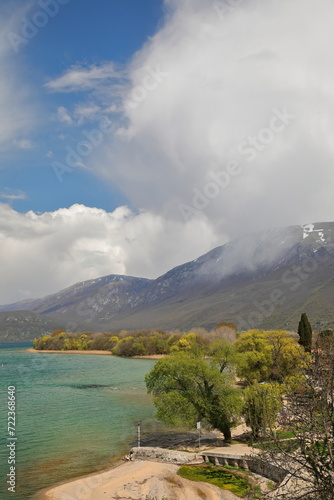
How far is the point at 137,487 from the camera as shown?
96.6ft

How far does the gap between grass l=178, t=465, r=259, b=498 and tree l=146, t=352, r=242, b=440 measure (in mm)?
5337

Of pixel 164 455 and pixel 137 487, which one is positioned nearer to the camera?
pixel 137 487

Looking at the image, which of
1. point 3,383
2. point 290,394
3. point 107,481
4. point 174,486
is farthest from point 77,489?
→ point 3,383

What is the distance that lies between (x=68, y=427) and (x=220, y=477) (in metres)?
25.8

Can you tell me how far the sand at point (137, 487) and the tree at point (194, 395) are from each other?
19.1ft

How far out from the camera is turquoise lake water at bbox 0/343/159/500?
3412 centimetres

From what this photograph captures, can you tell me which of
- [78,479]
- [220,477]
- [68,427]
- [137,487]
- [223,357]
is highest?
[223,357]

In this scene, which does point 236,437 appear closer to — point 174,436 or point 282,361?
point 174,436

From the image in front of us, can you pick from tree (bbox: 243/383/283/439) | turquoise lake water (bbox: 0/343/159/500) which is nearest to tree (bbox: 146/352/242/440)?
tree (bbox: 243/383/283/439)

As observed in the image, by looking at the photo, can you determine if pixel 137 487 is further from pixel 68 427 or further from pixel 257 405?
pixel 68 427

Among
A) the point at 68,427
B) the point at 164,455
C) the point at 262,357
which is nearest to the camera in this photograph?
the point at 164,455

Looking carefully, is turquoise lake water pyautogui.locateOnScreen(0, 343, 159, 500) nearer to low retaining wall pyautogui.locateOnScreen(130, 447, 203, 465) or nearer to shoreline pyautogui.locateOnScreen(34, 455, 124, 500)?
shoreline pyautogui.locateOnScreen(34, 455, 124, 500)

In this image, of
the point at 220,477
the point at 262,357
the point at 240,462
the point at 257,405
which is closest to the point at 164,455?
the point at 220,477

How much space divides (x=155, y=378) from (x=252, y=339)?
38.6 m
